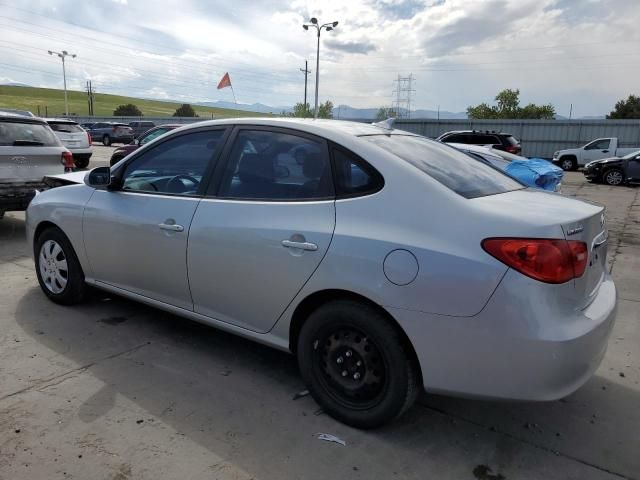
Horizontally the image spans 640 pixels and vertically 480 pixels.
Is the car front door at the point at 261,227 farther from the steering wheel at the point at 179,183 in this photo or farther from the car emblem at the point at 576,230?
the car emblem at the point at 576,230

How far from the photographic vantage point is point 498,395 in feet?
7.65

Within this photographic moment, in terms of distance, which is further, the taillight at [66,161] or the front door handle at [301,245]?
the taillight at [66,161]

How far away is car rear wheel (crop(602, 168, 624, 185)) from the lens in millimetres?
17609

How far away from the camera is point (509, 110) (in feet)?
218

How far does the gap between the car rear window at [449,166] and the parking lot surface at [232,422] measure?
1297mm

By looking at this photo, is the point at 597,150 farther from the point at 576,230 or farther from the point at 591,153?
the point at 576,230

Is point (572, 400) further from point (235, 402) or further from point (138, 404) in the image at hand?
point (138, 404)

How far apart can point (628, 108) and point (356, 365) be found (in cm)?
Result: 6544

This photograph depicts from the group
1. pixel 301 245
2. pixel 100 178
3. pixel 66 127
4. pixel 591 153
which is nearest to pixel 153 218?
pixel 100 178

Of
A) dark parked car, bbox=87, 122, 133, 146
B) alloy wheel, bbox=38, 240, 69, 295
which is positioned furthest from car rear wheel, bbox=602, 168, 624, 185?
dark parked car, bbox=87, 122, 133, 146

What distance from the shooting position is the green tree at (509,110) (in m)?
65.8

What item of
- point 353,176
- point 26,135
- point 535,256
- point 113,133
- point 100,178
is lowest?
point 535,256

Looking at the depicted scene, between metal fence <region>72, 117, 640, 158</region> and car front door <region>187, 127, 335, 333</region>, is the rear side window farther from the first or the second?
metal fence <region>72, 117, 640, 158</region>

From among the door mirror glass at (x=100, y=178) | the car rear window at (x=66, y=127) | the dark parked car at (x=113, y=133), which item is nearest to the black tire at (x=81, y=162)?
the car rear window at (x=66, y=127)
